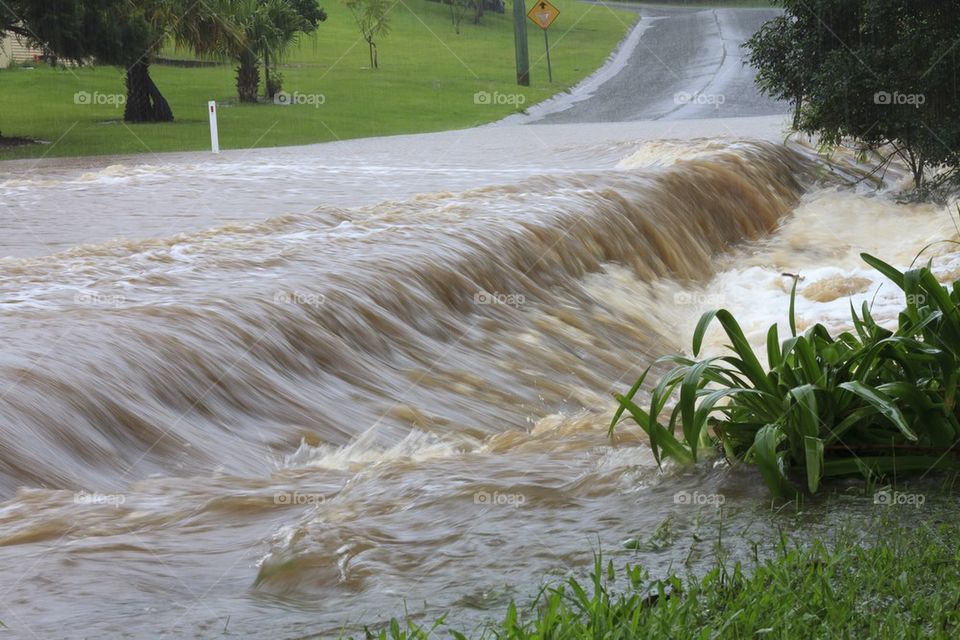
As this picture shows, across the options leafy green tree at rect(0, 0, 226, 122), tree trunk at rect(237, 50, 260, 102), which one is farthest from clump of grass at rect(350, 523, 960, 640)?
tree trunk at rect(237, 50, 260, 102)

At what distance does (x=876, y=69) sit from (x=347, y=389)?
366 inches

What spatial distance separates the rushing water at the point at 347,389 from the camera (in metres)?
3.52

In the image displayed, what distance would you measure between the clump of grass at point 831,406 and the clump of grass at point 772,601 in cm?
62

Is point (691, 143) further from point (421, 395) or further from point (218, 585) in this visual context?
point (218, 585)

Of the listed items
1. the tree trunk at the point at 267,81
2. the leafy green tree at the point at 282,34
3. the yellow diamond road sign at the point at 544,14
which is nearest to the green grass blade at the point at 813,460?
the leafy green tree at the point at 282,34

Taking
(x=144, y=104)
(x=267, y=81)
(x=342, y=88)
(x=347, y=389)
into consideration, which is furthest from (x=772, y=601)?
(x=342, y=88)

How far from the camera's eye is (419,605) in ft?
10.5

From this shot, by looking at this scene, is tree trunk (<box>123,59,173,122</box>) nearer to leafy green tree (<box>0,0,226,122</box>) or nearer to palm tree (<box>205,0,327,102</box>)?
leafy green tree (<box>0,0,226,122</box>)

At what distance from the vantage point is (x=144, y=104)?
27.2 m

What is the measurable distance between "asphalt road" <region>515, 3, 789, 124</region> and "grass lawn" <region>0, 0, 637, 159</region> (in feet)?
3.37

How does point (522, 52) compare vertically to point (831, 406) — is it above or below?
above

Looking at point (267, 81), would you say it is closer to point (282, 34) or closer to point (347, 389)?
point (282, 34)

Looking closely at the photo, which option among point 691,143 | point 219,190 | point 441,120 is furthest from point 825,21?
point 441,120

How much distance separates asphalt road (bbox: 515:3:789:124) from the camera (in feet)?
101
